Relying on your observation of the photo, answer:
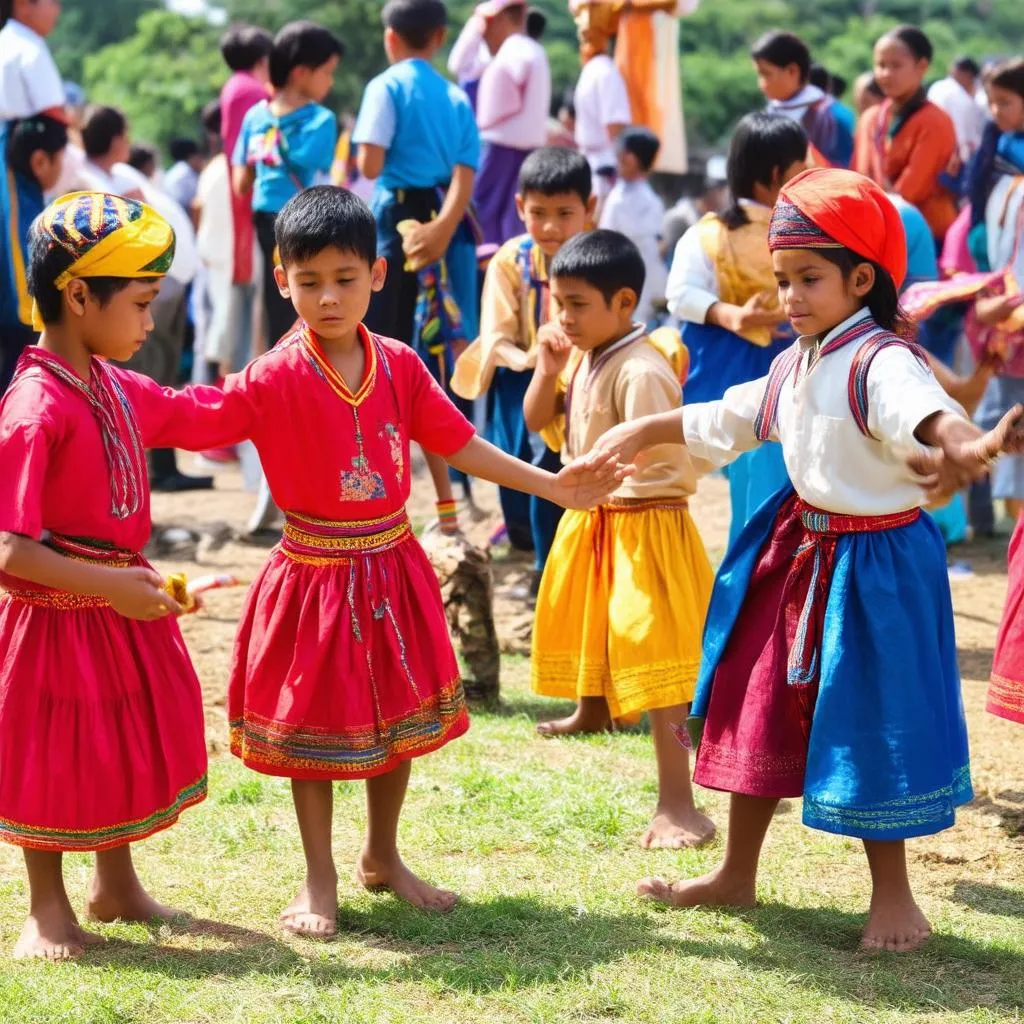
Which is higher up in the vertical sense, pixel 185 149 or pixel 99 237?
pixel 185 149

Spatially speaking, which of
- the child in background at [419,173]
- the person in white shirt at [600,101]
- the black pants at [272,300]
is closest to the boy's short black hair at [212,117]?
the person in white shirt at [600,101]

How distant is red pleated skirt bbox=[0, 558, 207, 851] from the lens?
3.33 m

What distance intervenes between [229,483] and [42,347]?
651 centimetres

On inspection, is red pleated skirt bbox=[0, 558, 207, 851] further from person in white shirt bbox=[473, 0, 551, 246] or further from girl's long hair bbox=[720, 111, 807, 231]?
person in white shirt bbox=[473, 0, 551, 246]

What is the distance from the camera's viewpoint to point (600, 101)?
9648 mm

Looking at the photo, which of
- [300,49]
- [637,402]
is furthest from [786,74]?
[637,402]

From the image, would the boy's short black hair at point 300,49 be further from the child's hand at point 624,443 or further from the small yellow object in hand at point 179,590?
the small yellow object in hand at point 179,590

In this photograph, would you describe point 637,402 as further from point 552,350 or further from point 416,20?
point 416,20

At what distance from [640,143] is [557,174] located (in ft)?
13.9

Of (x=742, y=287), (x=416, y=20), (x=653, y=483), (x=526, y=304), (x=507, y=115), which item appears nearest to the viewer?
(x=653, y=483)

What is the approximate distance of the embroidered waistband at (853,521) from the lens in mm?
3393

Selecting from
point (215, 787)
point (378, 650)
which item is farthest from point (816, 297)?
point (215, 787)

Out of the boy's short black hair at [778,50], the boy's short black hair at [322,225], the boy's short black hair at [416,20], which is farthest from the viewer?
the boy's short black hair at [416,20]

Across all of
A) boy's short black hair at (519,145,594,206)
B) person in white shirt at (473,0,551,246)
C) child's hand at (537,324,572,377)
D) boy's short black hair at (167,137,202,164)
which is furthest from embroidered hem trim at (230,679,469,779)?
boy's short black hair at (167,137,202,164)
